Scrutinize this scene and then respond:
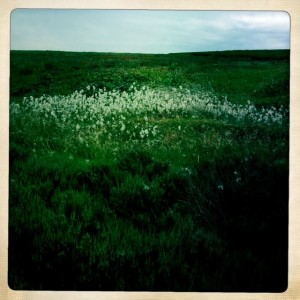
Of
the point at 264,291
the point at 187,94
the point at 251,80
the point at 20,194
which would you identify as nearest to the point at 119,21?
the point at 187,94

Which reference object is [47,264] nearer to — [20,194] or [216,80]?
[20,194]

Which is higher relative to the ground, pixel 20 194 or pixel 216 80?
pixel 216 80

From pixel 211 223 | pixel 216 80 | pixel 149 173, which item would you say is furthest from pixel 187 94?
pixel 211 223

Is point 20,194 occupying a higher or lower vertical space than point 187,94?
lower

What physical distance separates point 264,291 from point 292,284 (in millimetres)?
168

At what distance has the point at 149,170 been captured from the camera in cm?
397

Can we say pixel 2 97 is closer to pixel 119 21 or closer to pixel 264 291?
pixel 119 21

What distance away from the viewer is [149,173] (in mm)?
3975

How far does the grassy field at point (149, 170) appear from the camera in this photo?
3.87 metres

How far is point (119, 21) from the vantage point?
391cm

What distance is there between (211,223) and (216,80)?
Result: 873mm

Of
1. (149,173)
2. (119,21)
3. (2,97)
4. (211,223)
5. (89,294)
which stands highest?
(119,21)

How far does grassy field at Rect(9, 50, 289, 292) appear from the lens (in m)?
3.87

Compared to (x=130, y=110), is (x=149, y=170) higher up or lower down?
lower down
